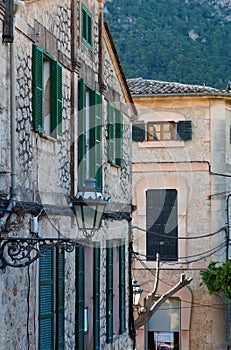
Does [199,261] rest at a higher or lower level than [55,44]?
lower

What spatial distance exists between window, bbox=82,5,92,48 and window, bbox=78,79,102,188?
2.80ft

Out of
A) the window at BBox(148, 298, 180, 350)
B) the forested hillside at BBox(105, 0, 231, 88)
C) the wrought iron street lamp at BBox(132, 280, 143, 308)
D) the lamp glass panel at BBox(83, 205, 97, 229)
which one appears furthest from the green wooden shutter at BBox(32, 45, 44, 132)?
the forested hillside at BBox(105, 0, 231, 88)

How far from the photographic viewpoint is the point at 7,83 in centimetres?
1212

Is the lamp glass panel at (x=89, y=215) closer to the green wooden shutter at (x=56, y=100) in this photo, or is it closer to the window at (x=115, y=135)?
the green wooden shutter at (x=56, y=100)

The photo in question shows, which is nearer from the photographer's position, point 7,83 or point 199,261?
point 7,83

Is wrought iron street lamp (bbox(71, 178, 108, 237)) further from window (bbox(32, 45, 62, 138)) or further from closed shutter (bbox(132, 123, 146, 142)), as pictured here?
closed shutter (bbox(132, 123, 146, 142))

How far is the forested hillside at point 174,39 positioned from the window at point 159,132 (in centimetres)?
1682

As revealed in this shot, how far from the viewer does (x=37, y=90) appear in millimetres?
13430

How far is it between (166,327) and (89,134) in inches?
574

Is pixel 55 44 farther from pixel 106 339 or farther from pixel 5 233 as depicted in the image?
pixel 106 339

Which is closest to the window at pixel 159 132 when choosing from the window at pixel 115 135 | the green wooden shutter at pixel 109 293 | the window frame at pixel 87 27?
the window at pixel 115 135

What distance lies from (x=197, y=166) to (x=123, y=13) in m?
29.7

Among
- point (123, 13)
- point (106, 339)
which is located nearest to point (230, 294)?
point (106, 339)

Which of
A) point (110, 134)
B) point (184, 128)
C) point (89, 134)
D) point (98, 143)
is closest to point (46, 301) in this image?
point (89, 134)
